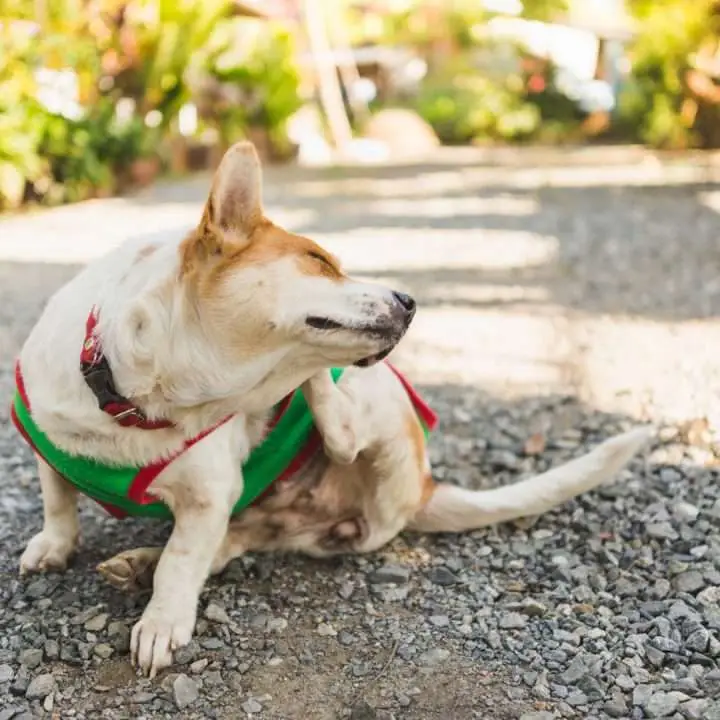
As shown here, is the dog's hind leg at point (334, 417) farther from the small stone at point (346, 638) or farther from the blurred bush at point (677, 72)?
the blurred bush at point (677, 72)

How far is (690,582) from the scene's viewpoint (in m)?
2.58

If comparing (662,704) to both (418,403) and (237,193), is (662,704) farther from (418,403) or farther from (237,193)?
(237,193)

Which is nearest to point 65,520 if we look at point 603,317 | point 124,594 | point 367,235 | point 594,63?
point 124,594

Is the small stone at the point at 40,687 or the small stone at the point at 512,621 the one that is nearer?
the small stone at the point at 40,687

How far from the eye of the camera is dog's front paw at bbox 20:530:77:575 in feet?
8.50

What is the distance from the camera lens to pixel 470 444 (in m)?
3.67

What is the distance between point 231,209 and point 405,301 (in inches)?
17.3

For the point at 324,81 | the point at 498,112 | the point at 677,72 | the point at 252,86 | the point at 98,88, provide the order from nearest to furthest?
the point at 98,88
the point at 677,72
the point at 252,86
the point at 324,81
the point at 498,112

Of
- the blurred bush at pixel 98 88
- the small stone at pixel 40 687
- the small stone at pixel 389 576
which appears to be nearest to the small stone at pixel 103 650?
the small stone at pixel 40 687

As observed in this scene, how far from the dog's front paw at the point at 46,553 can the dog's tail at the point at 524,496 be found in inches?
39.7

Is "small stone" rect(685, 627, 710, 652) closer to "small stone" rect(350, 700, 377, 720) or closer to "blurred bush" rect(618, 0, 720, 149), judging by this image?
"small stone" rect(350, 700, 377, 720)

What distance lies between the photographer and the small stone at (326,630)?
93.7 inches

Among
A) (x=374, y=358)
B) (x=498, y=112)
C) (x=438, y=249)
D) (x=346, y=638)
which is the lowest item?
(x=498, y=112)

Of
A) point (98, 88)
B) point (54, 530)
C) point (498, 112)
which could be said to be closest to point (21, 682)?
point (54, 530)
